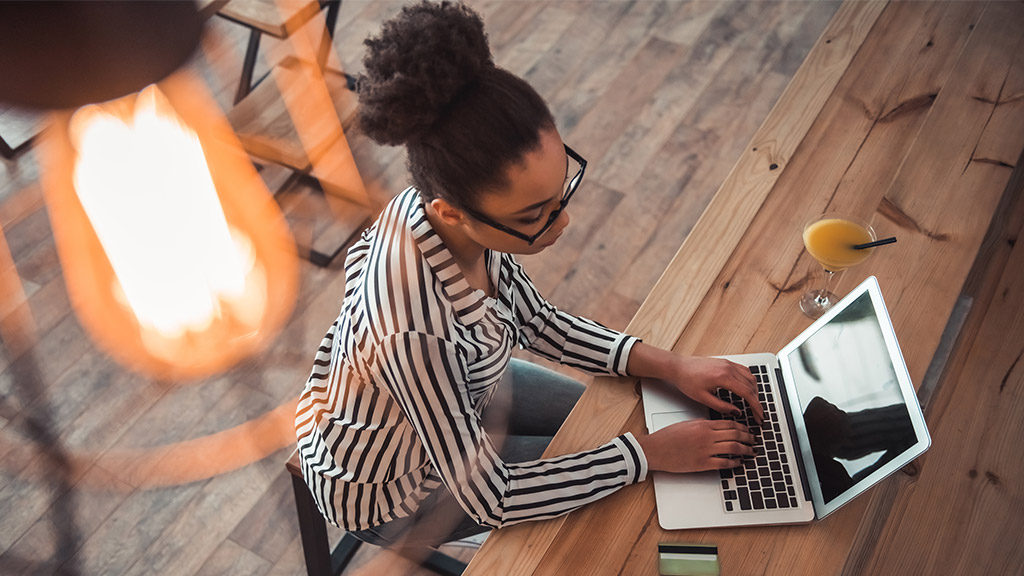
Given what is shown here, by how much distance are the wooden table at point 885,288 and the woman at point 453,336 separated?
0.07 metres

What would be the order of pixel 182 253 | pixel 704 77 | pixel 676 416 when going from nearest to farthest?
pixel 676 416, pixel 182 253, pixel 704 77

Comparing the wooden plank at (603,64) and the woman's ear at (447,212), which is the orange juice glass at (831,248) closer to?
the woman's ear at (447,212)

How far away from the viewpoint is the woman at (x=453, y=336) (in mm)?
982

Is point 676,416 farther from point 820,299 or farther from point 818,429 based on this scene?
point 820,299

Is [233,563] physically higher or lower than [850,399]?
lower

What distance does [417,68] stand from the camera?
37.1 inches

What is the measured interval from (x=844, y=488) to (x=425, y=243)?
66 centimetres

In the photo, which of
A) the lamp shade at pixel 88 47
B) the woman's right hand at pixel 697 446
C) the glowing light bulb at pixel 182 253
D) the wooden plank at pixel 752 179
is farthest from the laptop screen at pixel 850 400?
the glowing light bulb at pixel 182 253

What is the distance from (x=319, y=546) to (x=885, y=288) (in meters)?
1.20

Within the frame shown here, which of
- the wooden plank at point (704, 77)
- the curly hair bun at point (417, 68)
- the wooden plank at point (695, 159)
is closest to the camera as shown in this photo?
the curly hair bun at point (417, 68)

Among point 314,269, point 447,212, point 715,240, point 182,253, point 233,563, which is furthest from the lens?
point 314,269

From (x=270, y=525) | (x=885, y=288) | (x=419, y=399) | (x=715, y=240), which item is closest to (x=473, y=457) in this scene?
(x=419, y=399)

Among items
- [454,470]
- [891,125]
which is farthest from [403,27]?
[891,125]

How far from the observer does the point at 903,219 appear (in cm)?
148
